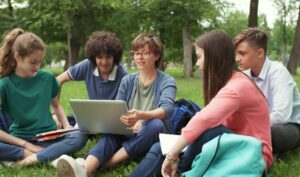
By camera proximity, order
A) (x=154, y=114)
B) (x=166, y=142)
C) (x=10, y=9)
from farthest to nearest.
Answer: (x=10, y=9), (x=154, y=114), (x=166, y=142)

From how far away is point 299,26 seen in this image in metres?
17.2

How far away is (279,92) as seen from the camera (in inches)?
133

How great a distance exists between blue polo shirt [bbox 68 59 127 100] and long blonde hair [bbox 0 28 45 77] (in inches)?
29.2

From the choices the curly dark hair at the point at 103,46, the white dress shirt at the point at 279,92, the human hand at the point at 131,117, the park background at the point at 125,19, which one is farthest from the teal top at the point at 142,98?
the park background at the point at 125,19

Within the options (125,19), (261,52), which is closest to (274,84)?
(261,52)

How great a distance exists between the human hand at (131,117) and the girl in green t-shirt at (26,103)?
28.8 inches

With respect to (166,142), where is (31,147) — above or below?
below

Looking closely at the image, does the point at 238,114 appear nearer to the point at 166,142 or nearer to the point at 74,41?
the point at 166,142

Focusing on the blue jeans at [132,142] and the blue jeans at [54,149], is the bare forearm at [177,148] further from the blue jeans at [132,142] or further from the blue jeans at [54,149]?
the blue jeans at [54,149]

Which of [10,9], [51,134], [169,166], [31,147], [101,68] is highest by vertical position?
[10,9]

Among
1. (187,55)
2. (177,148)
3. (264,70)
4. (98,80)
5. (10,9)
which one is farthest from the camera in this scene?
(10,9)

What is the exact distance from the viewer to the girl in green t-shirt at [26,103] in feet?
11.6

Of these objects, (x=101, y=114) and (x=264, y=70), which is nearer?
(x=101, y=114)

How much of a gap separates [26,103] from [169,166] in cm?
168
